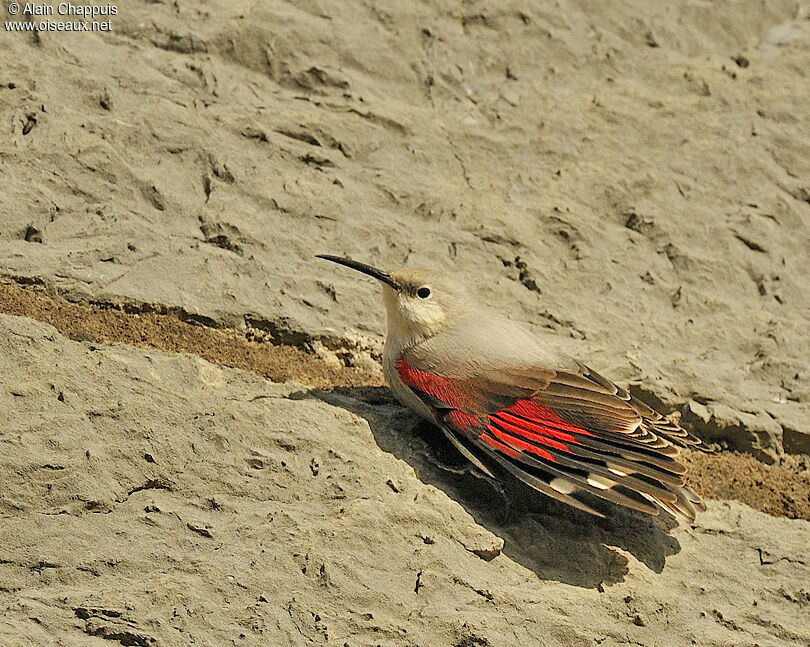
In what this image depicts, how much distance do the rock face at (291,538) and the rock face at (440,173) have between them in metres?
0.75

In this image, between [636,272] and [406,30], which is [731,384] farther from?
[406,30]

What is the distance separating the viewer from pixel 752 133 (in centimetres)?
634

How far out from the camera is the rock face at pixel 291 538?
3.25 metres

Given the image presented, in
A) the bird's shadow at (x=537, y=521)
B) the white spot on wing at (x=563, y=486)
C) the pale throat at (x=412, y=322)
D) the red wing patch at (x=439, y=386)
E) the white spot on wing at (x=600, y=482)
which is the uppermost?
the pale throat at (x=412, y=322)

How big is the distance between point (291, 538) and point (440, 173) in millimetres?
2793

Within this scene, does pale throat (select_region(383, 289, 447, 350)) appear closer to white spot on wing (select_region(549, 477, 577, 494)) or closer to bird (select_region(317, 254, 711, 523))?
bird (select_region(317, 254, 711, 523))

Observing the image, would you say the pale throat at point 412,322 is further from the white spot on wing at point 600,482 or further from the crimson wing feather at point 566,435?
the white spot on wing at point 600,482

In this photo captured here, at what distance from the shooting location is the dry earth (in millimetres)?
3451

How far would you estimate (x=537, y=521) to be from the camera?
156 inches

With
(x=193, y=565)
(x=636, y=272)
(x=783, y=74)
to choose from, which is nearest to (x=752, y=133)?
(x=783, y=74)

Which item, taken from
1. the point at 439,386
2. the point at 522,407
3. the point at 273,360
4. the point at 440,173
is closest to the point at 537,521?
the point at 522,407

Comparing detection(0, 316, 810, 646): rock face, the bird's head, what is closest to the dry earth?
detection(0, 316, 810, 646): rock face

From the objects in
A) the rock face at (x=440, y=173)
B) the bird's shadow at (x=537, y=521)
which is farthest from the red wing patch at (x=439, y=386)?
the rock face at (x=440, y=173)

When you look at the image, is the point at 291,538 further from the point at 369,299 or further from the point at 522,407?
the point at 369,299
